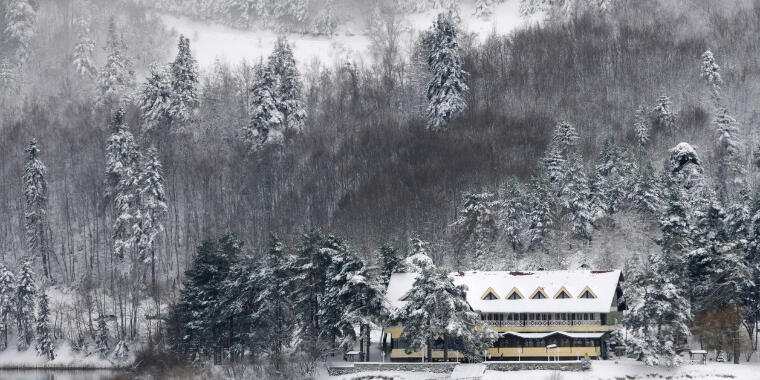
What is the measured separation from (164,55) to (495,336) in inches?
4049

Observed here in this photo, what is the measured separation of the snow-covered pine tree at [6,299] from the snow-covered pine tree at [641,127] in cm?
6908

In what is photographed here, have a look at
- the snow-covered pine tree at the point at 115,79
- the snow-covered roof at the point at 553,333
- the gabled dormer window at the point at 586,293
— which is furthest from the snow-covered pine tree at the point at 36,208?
the gabled dormer window at the point at 586,293

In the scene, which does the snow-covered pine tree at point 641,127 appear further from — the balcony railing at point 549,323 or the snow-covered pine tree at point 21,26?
the snow-covered pine tree at point 21,26

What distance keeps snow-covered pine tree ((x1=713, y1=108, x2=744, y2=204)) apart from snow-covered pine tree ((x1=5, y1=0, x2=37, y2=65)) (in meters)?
102

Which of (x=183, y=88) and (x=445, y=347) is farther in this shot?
(x=183, y=88)

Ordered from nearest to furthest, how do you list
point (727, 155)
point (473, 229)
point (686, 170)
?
point (473, 229)
point (686, 170)
point (727, 155)

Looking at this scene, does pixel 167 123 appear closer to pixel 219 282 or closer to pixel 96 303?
pixel 96 303

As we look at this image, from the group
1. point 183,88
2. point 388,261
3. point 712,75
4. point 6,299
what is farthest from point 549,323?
point 183,88

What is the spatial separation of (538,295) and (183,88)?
67726mm

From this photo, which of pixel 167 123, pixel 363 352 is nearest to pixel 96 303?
pixel 167 123

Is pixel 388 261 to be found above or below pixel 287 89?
below

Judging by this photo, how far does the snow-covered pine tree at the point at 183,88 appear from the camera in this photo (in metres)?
147

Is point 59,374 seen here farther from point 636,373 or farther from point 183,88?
point 636,373

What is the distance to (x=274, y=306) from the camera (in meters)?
101
